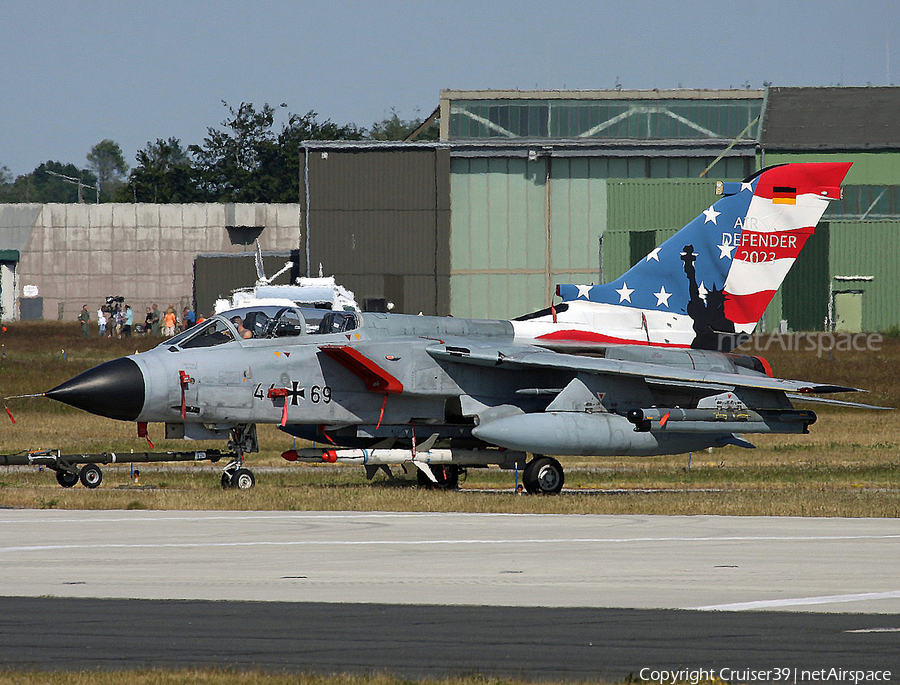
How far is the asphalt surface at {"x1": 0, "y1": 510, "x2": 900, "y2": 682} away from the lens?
730 centimetres

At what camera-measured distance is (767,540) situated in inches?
475

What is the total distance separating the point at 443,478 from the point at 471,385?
1938 mm

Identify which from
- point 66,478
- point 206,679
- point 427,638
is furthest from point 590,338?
point 206,679

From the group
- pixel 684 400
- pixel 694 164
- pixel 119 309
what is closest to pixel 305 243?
pixel 119 309

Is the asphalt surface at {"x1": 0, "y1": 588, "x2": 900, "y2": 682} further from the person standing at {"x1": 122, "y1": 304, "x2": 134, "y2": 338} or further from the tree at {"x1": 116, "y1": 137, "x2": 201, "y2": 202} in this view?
the tree at {"x1": 116, "y1": 137, "x2": 201, "y2": 202}

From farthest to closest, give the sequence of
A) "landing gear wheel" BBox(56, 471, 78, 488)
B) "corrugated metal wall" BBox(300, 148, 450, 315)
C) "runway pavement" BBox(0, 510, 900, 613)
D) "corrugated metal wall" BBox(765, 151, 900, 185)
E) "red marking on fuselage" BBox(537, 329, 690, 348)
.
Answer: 1. "corrugated metal wall" BBox(765, 151, 900, 185)
2. "corrugated metal wall" BBox(300, 148, 450, 315)
3. "red marking on fuselage" BBox(537, 329, 690, 348)
4. "landing gear wheel" BBox(56, 471, 78, 488)
5. "runway pavement" BBox(0, 510, 900, 613)

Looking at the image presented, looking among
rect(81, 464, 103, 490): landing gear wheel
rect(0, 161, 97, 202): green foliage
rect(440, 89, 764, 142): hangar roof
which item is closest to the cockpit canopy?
rect(81, 464, 103, 490): landing gear wheel

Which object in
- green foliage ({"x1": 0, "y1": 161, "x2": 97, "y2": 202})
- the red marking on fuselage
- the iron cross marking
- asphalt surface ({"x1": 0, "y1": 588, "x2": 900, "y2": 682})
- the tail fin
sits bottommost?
asphalt surface ({"x1": 0, "y1": 588, "x2": 900, "y2": 682})

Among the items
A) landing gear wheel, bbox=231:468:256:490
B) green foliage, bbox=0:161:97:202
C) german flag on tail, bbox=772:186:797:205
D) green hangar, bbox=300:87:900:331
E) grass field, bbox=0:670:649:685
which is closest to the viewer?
grass field, bbox=0:670:649:685

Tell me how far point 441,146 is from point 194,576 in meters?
47.6

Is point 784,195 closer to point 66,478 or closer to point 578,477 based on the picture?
point 578,477

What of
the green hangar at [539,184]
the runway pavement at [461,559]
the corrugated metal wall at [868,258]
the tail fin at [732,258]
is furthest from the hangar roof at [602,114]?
the runway pavement at [461,559]

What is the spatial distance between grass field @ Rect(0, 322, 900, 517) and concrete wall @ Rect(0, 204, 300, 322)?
3827cm

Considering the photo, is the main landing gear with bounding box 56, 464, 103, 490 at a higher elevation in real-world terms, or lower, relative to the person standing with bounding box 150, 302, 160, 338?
lower
